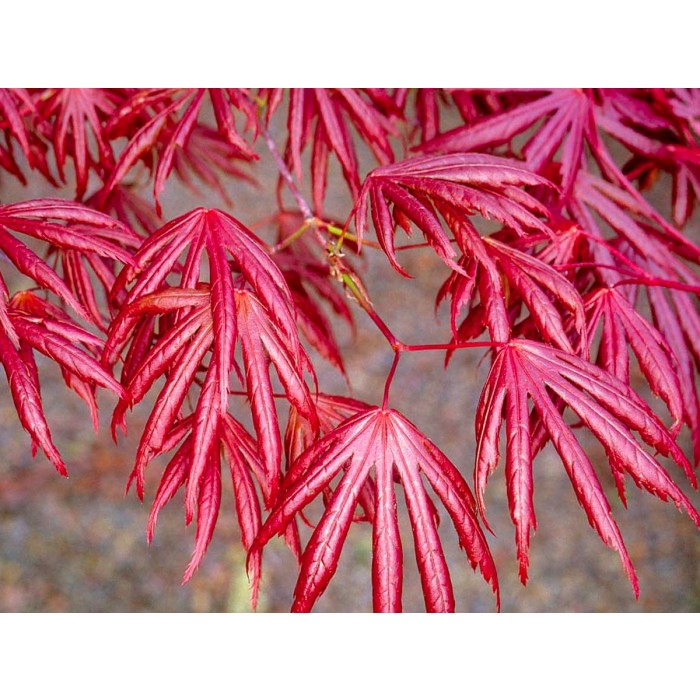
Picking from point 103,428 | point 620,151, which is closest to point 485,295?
point 103,428

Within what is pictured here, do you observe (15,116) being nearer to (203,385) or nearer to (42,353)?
(42,353)

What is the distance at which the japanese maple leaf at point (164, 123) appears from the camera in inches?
36.9

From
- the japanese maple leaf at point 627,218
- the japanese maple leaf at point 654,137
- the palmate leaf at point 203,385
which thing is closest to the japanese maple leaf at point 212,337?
the palmate leaf at point 203,385

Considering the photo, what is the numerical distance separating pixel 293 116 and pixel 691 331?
697 mm

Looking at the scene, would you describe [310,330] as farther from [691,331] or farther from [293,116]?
[691,331]

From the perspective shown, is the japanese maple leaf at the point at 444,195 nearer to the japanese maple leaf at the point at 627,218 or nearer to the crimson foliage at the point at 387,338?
the crimson foliage at the point at 387,338

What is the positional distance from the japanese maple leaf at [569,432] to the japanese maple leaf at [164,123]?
47cm

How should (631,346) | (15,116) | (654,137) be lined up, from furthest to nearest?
(654,137) → (15,116) → (631,346)

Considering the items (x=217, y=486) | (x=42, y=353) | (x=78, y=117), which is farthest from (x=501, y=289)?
(x=78, y=117)

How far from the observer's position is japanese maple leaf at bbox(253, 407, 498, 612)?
680 mm

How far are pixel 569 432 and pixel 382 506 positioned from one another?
0.21 metres

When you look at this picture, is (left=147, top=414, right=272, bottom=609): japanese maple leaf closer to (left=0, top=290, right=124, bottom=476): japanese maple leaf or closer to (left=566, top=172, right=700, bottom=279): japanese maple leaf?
(left=0, top=290, right=124, bottom=476): japanese maple leaf

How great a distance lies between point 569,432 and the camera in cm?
71

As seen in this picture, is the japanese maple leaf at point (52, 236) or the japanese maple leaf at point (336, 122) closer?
the japanese maple leaf at point (52, 236)
